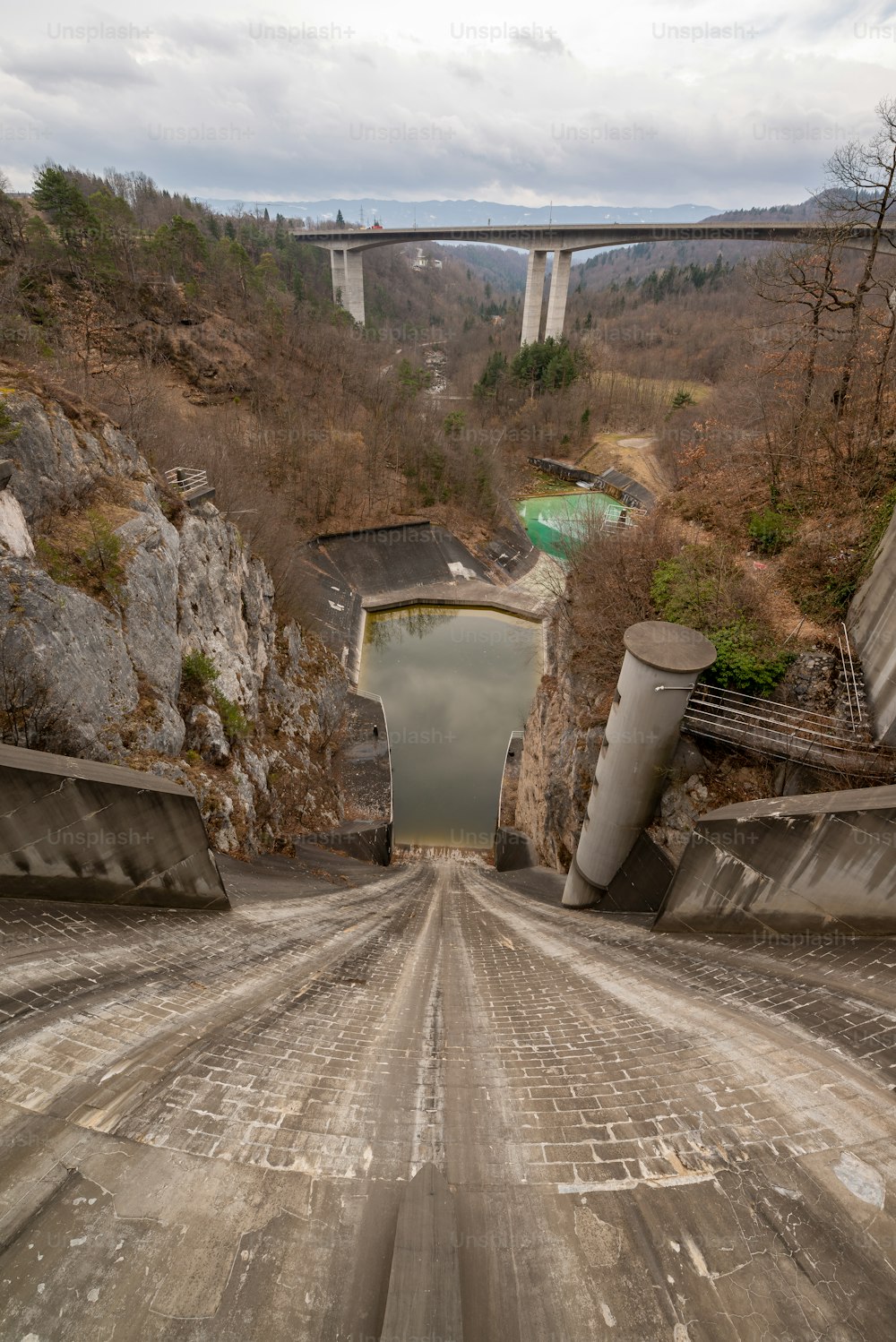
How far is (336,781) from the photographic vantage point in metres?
22.5

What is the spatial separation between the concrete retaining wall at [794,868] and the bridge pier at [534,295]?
7991 centimetres

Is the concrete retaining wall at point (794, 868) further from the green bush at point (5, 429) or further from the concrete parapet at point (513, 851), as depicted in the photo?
the green bush at point (5, 429)

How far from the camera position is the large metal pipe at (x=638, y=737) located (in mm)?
10945

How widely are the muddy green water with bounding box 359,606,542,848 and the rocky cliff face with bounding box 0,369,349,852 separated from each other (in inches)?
220

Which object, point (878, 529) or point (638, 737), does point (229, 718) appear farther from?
point (878, 529)

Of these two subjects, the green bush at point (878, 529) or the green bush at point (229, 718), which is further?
the green bush at point (229, 718)

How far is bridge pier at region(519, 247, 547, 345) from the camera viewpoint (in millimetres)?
75062

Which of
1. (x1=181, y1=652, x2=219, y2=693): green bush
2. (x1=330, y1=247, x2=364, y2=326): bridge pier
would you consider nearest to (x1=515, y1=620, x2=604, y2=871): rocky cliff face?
(x1=181, y1=652, x2=219, y2=693): green bush

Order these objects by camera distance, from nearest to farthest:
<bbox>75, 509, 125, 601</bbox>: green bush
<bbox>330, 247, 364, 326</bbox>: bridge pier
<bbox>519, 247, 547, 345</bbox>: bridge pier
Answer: <bbox>75, 509, 125, 601</bbox>: green bush
<bbox>519, 247, 547, 345</bbox>: bridge pier
<bbox>330, 247, 364, 326</bbox>: bridge pier

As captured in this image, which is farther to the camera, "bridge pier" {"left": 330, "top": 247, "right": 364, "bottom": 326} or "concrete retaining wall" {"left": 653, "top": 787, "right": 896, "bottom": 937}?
"bridge pier" {"left": 330, "top": 247, "right": 364, "bottom": 326}

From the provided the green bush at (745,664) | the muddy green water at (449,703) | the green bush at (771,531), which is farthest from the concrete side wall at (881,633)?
the muddy green water at (449,703)

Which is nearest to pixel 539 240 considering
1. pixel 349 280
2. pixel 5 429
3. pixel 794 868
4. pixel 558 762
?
pixel 349 280

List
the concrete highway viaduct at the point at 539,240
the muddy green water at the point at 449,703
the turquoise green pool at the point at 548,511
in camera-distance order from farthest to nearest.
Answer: the concrete highway viaduct at the point at 539,240, the turquoise green pool at the point at 548,511, the muddy green water at the point at 449,703

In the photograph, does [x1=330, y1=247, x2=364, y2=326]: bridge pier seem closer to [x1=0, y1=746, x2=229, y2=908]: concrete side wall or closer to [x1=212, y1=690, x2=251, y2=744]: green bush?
[x1=212, y1=690, x2=251, y2=744]: green bush
